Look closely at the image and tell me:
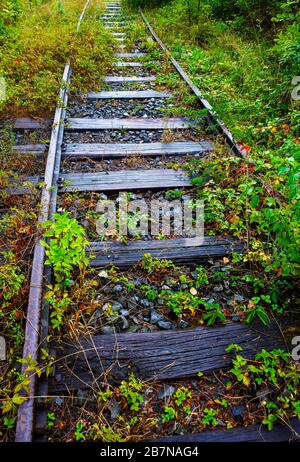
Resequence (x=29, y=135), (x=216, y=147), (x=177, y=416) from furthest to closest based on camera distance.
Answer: (x=29, y=135) < (x=216, y=147) < (x=177, y=416)

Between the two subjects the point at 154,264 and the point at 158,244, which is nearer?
the point at 154,264

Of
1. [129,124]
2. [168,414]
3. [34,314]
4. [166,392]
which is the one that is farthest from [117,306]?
[129,124]

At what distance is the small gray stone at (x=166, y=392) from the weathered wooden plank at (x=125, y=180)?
2127mm

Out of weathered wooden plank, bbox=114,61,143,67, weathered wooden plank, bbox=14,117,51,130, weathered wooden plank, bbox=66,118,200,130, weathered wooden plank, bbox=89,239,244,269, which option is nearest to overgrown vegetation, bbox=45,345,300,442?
weathered wooden plank, bbox=89,239,244,269

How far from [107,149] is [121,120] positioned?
2.99 ft

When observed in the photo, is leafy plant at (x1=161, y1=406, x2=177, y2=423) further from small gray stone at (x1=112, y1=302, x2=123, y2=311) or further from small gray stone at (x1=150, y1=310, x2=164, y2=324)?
small gray stone at (x1=112, y1=302, x2=123, y2=311)

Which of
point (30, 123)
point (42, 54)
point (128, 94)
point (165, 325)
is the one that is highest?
point (42, 54)

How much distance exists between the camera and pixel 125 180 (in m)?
3.98

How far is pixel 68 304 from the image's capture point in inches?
106

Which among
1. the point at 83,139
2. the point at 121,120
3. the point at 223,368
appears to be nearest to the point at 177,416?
the point at 223,368

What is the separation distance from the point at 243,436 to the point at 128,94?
5.25 meters

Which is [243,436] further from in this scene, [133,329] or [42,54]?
[42,54]

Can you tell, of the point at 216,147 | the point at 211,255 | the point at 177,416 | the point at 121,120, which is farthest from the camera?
the point at 121,120
